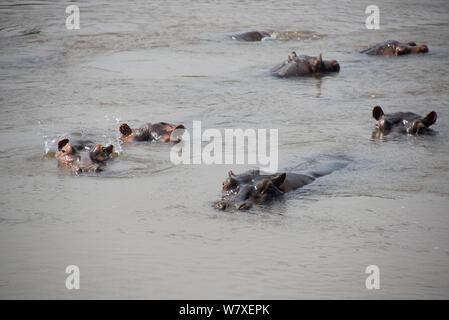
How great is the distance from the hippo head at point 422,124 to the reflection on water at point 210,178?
0.24 meters

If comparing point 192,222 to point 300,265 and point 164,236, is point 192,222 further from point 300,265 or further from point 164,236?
point 300,265

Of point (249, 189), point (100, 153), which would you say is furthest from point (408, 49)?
point (249, 189)

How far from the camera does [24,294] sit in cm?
556

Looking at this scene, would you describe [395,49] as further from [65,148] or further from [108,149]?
[65,148]

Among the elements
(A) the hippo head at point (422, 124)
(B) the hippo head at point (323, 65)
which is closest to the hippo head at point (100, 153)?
(A) the hippo head at point (422, 124)

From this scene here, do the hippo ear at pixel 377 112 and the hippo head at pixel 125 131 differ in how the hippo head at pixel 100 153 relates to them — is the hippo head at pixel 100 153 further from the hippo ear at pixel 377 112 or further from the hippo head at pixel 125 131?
the hippo ear at pixel 377 112

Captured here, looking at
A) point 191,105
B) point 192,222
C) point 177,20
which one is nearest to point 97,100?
point 191,105

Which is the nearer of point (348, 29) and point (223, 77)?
point (223, 77)

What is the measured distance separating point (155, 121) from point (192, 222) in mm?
4197

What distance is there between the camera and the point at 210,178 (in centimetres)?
835

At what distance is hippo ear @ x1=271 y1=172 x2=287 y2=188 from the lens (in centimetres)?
748

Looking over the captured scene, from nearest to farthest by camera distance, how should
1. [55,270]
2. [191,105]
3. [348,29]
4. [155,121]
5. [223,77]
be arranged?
[55,270] < [155,121] < [191,105] < [223,77] < [348,29]

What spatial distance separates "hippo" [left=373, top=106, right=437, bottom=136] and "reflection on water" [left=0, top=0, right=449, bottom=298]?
267 millimetres

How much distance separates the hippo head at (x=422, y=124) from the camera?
10266mm
